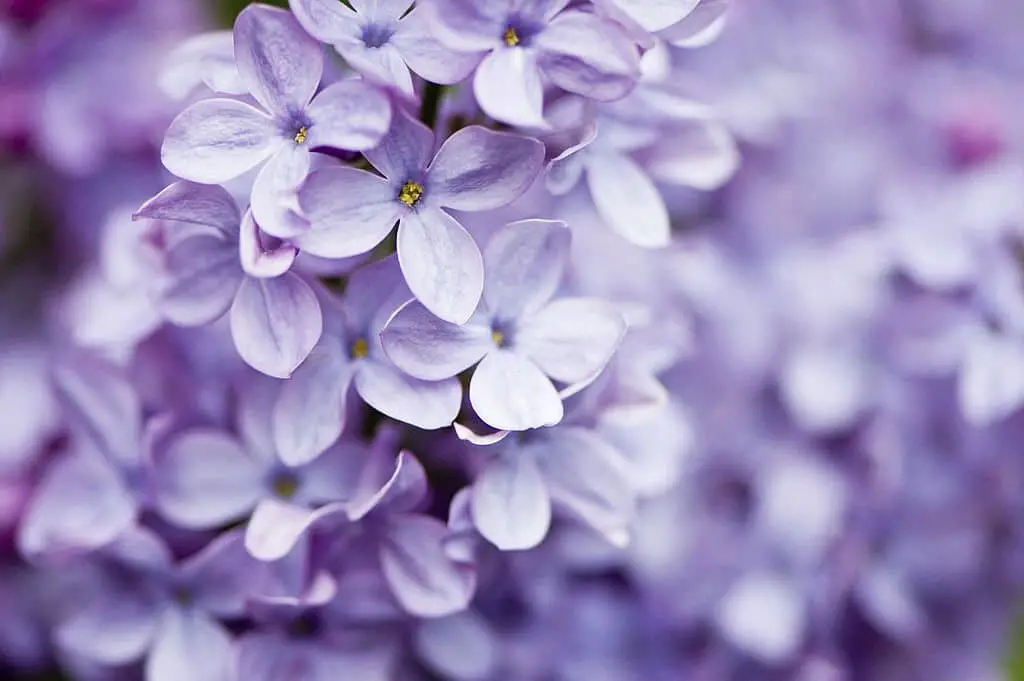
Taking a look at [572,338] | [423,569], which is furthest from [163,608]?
[572,338]

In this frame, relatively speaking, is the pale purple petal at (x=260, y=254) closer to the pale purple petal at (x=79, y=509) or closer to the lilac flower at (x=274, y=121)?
the lilac flower at (x=274, y=121)

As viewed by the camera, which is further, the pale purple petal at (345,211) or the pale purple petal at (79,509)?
the pale purple petal at (79,509)

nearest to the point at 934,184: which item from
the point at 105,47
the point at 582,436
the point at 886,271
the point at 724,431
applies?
the point at 886,271

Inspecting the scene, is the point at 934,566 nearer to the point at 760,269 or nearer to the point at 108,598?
the point at 760,269

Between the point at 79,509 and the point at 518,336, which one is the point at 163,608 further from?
the point at 518,336

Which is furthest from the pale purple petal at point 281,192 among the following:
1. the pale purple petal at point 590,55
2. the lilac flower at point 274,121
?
the pale purple petal at point 590,55

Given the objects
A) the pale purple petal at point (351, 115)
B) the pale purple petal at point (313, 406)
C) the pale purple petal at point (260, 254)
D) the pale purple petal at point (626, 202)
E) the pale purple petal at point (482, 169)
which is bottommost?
the pale purple petal at point (313, 406)

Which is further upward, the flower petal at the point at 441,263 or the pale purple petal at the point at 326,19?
the pale purple petal at the point at 326,19
